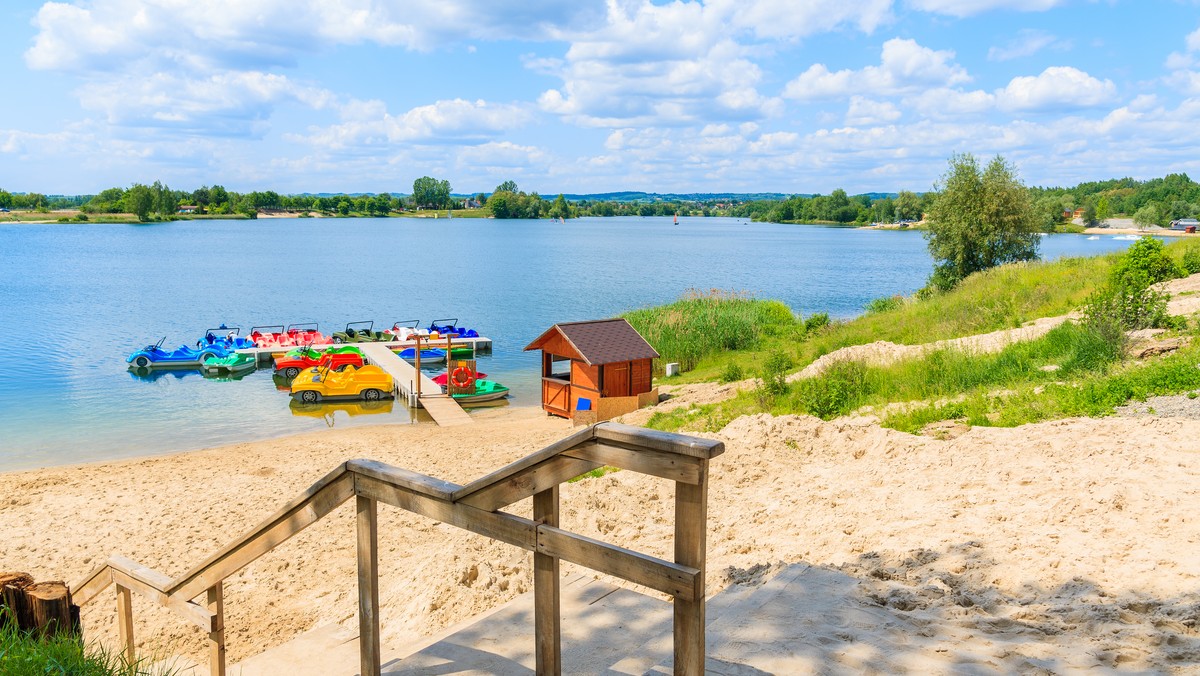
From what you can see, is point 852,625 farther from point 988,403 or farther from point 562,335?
point 562,335

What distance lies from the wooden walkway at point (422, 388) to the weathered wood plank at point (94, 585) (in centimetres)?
1642

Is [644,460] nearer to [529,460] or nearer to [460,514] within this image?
[529,460]

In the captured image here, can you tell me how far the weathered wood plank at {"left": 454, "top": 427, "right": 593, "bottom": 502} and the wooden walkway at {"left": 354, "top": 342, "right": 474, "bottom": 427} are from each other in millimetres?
18993

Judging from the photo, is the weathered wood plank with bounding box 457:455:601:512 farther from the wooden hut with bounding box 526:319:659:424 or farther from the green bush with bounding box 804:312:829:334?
the green bush with bounding box 804:312:829:334

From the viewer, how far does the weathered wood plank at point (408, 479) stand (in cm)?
321

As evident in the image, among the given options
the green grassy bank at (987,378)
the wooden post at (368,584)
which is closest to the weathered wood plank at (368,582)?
the wooden post at (368,584)

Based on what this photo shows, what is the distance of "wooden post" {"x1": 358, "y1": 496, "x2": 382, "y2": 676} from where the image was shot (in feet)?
11.5

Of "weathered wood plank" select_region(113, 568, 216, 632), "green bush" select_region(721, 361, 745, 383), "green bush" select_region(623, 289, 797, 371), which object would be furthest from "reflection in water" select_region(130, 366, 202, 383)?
"weathered wood plank" select_region(113, 568, 216, 632)

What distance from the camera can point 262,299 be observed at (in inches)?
2178

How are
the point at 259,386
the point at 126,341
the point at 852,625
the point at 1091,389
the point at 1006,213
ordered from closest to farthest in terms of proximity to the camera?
the point at 852,625 < the point at 1091,389 < the point at 259,386 < the point at 1006,213 < the point at 126,341

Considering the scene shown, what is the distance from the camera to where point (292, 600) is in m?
8.01

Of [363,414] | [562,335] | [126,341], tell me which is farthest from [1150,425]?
[126,341]

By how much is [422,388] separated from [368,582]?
2311 cm

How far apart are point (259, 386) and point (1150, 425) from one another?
27919mm
